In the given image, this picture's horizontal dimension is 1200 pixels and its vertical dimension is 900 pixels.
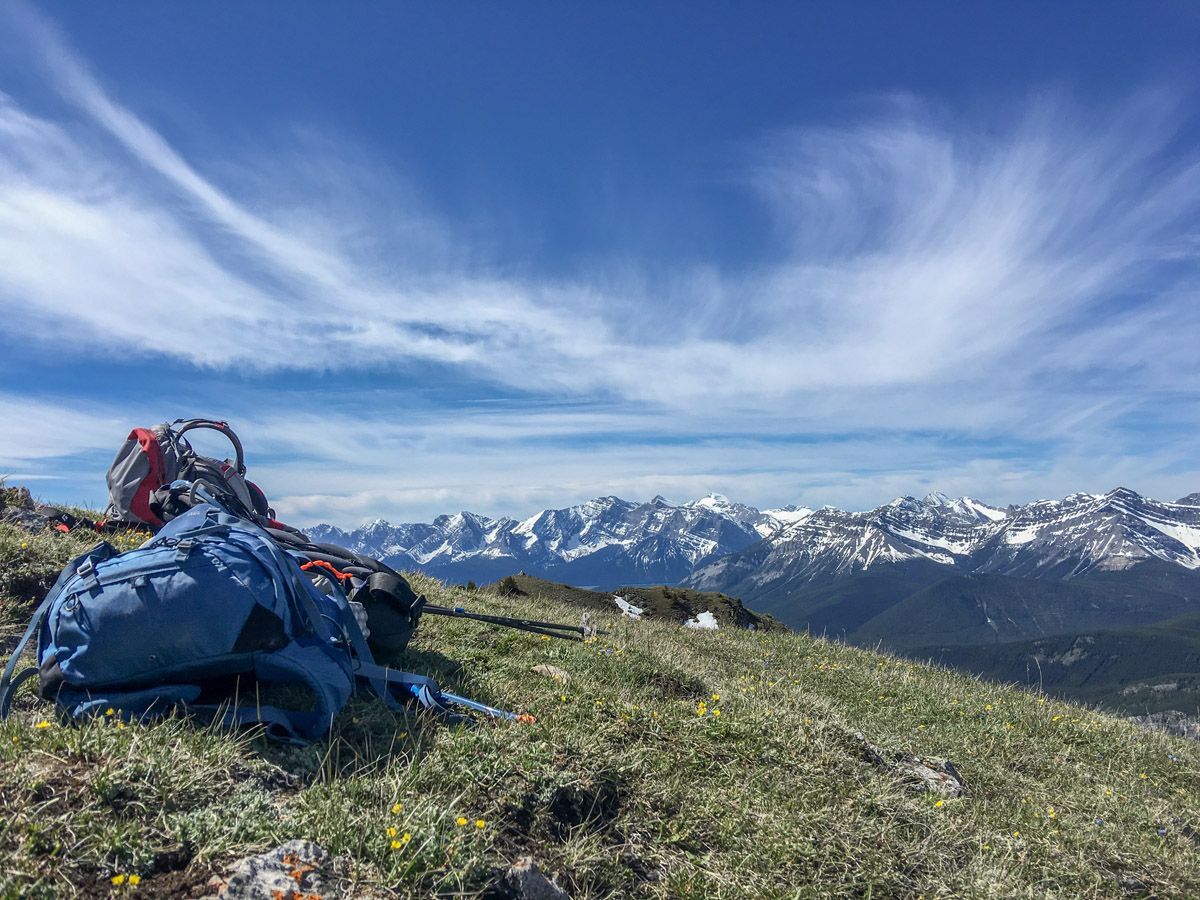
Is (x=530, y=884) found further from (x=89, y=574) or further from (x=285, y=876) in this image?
(x=89, y=574)

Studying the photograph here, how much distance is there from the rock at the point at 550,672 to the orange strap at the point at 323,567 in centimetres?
228

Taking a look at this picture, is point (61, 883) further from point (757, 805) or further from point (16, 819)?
point (757, 805)

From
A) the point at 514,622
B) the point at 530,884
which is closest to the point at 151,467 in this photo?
the point at 514,622

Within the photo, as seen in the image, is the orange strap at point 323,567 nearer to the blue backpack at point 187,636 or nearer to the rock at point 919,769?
the blue backpack at point 187,636

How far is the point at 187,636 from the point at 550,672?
3.97m

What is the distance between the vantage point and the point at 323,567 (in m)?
6.34

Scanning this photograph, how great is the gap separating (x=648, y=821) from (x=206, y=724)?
3014 mm

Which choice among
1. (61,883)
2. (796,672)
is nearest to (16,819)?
(61,883)

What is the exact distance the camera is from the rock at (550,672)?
23.3 ft

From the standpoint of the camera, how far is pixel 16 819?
10.1 ft

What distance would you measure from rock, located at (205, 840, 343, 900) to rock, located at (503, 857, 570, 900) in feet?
3.00

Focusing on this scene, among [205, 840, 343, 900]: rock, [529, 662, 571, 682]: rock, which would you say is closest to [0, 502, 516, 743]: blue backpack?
[205, 840, 343, 900]: rock

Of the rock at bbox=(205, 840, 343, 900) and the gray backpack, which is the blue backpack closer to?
the rock at bbox=(205, 840, 343, 900)

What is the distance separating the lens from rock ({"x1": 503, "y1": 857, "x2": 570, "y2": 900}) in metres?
3.62
